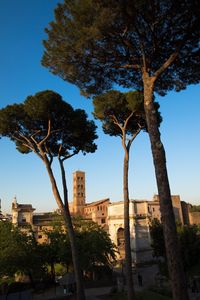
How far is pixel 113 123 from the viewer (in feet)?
46.3

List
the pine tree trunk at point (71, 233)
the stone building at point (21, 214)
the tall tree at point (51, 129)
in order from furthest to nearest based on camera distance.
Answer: the stone building at point (21, 214), the tall tree at point (51, 129), the pine tree trunk at point (71, 233)

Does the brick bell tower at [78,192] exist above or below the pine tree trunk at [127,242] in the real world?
above

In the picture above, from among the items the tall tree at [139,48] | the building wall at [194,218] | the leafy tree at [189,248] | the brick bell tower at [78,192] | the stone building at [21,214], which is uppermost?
the brick bell tower at [78,192]

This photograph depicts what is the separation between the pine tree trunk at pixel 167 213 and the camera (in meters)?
5.79

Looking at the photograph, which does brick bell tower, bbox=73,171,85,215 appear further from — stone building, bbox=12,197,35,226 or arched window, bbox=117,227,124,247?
arched window, bbox=117,227,124,247

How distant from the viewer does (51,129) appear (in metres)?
14.5

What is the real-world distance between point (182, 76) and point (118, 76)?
2575mm

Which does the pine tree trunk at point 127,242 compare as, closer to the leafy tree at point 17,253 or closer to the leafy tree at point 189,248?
the leafy tree at point 17,253

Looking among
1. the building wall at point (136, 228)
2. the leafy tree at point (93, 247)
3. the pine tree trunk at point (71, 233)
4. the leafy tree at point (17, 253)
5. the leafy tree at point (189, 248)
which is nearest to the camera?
the pine tree trunk at point (71, 233)

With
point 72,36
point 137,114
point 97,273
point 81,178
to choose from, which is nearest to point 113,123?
point 137,114

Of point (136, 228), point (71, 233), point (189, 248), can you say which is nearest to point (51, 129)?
point (71, 233)

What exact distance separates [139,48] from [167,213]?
564cm

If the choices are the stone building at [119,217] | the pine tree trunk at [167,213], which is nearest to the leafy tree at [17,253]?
the stone building at [119,217]

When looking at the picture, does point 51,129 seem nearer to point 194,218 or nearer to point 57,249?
point 57,249
